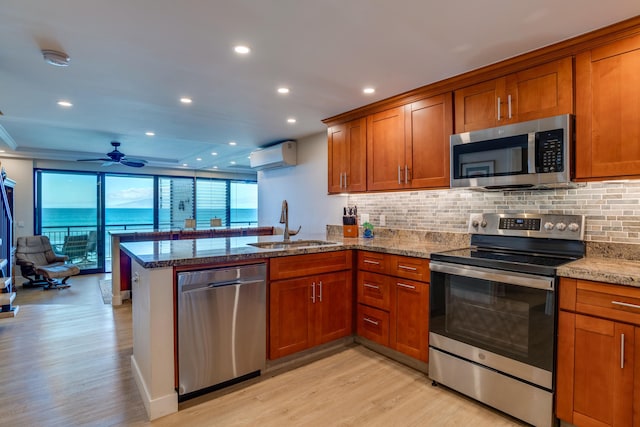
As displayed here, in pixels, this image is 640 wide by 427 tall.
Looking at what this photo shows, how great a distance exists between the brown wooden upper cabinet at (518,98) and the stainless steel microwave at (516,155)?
4.1 inches

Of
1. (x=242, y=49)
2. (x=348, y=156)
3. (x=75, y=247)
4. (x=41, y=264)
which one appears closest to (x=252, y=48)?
(x=242, y=49)

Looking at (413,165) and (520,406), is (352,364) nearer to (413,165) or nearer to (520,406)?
(520,406)

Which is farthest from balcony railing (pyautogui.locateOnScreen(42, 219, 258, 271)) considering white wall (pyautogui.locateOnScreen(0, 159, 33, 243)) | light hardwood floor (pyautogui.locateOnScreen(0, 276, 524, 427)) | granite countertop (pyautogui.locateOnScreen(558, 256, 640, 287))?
granite countertop (pyautogui.locateOnScreen(558, 256, 640, 287))

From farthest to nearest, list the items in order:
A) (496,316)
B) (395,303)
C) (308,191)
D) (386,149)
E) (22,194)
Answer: (22,194) → (308,191) → (386,149) → (395,303) → (496,316)

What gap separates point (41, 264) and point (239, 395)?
5881mm

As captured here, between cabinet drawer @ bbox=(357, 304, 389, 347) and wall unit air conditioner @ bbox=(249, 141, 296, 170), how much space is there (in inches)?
106

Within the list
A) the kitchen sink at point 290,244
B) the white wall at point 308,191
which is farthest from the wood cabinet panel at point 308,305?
the white wall at point 308,191

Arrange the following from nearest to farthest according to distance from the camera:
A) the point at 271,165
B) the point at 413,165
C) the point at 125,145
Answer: the point at 413,165 < the point at 271,165 < the point at 125,145

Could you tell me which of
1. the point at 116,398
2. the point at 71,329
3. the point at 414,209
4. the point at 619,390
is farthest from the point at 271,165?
the point at 619,390

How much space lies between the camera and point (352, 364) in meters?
2.77

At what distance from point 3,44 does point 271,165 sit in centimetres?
345

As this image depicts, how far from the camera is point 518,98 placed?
2.37 metres

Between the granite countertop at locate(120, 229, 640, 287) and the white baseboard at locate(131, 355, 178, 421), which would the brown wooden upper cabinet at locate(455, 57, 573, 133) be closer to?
the granite countertop at locate(120, 229, 640, 287)

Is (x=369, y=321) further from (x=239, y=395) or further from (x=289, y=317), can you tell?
(x=239, y=395)
